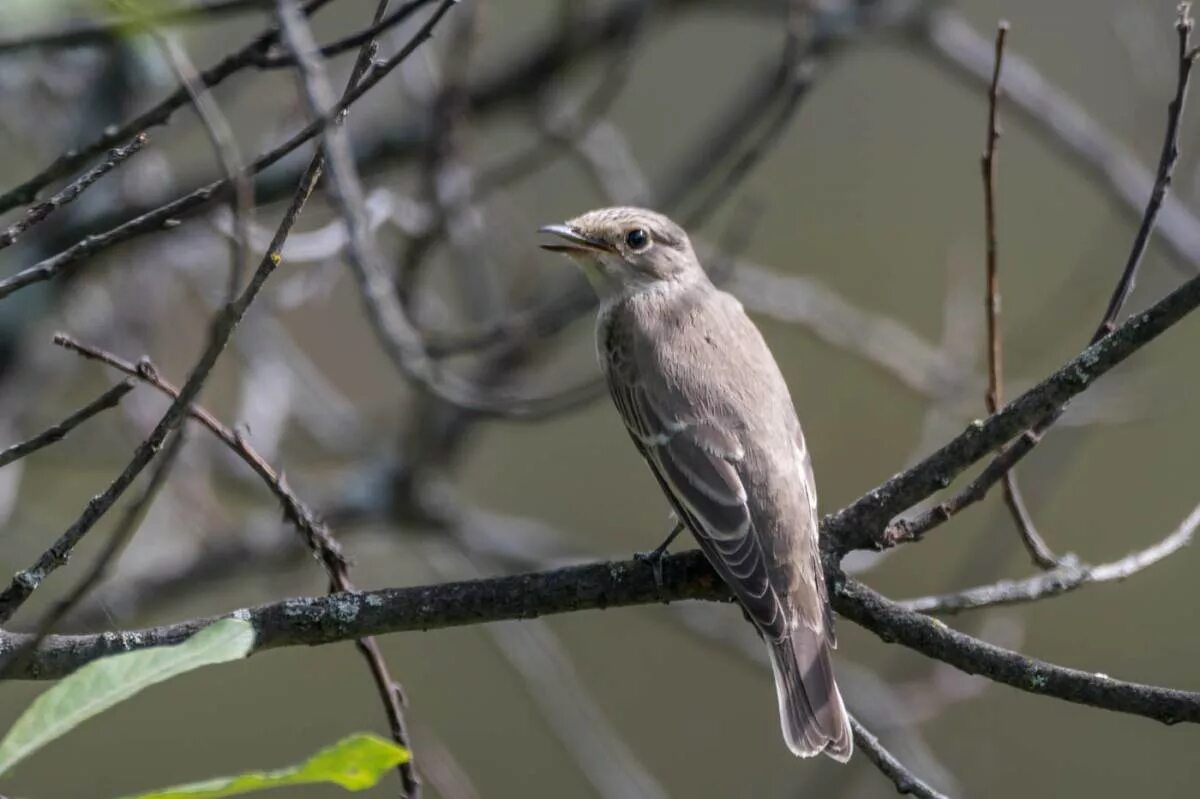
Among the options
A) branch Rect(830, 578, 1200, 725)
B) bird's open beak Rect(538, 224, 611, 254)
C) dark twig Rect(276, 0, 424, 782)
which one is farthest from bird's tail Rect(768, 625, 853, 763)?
bird's open beak Rect(538, 224, 611, 254)

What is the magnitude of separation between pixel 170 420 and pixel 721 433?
6.56ft

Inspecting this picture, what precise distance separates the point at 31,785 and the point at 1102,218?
19.9ft

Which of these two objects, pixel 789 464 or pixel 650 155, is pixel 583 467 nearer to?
pixel 650 155

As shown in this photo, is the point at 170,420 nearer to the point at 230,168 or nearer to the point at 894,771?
the point at 230,168

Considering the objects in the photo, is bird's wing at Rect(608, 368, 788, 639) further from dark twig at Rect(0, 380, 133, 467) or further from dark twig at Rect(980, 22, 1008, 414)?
dark twig at Rect(0, 380, 133, 467)

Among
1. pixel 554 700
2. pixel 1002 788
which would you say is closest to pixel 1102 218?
pixel 1002 788

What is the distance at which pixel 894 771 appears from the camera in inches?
98.7

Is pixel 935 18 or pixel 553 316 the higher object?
pixel 935 18

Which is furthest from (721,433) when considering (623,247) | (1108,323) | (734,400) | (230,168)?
(230,168)

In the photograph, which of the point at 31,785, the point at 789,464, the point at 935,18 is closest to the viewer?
the point at 789,464

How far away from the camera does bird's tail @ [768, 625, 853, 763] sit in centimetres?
301

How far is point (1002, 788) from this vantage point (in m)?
7.24

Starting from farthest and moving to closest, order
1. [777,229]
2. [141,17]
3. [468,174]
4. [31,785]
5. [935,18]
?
[777,229] < [31,785] < [935,18] < [468,174] < [141,17]

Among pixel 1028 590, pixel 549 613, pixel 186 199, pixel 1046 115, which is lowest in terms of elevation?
pixel 1028 590
